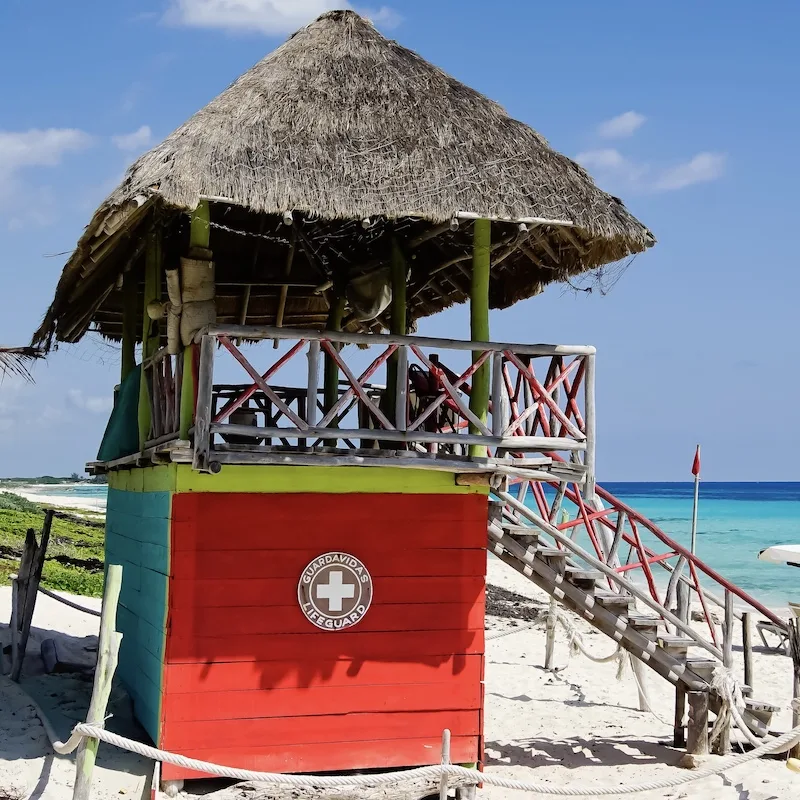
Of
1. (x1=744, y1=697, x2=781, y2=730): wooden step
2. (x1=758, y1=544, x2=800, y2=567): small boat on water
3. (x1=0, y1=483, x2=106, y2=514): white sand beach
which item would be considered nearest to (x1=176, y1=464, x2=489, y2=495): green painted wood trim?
(x1=744, y1=697, x2=781, y2=730): wooden step

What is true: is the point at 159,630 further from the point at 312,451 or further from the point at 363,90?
the point at 363,90

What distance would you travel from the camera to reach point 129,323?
438 inches

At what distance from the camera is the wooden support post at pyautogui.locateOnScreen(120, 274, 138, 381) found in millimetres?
11125

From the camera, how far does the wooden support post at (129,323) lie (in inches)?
438

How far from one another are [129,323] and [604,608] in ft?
18.7

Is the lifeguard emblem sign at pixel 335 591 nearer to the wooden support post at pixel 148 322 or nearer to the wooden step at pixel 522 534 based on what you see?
the wooden step at pixel 522 534

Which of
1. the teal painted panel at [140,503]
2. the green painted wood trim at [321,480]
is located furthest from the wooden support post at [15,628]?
the green painted wood trim at [321,480]

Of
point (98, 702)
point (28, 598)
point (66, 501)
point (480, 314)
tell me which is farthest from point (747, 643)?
point (66, 501)

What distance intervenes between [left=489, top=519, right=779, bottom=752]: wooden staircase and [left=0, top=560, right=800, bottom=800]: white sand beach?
0.76 meters

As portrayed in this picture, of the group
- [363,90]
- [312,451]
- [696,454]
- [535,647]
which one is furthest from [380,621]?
[696,454]

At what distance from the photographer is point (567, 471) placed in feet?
28.0

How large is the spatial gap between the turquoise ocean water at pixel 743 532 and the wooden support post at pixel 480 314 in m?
24.4

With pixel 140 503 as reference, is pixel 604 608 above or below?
below

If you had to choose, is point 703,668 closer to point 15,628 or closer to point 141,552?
point 141,552
